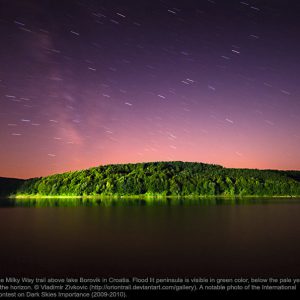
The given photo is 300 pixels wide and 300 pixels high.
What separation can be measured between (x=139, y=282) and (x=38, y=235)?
2896 cm

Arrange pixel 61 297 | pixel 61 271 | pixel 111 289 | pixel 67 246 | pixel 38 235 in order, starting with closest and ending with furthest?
pixel 61 297, pixel 111 289, pixel 61 271, pixel 67 246, pixel 38 235

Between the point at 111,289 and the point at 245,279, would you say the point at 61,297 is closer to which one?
the point at 111,289

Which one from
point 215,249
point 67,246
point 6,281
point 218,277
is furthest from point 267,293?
point 67,246

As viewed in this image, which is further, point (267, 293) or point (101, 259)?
point (101, 259)

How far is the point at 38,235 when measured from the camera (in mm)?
47438

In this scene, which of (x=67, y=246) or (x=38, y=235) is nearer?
(x=67, y=246)

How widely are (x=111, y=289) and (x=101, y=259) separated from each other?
30.7ft

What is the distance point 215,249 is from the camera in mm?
35031

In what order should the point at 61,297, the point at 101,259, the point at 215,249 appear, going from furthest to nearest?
the point at 215,249 < the point at 101,259 < the point at 61,297

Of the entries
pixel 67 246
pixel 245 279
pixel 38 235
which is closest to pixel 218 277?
pixel 245 279

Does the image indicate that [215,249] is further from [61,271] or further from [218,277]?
[61,271]

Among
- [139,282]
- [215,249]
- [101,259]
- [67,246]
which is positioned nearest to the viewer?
[139,282]

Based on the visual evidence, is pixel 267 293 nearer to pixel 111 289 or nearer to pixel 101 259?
pixel 111 289

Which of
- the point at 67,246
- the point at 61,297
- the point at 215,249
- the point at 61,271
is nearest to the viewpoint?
the point at 61,297
